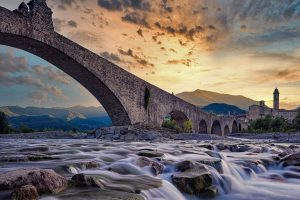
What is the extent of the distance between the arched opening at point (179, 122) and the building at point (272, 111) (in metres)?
48.4

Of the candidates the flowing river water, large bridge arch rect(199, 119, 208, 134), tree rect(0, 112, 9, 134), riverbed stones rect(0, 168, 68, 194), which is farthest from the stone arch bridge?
large bridge arch rect(199, 119, 208, 134)

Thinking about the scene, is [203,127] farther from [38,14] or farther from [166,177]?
[166,177]

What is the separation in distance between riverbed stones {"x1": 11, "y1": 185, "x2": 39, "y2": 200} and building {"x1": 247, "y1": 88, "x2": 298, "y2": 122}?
81886 millimetres

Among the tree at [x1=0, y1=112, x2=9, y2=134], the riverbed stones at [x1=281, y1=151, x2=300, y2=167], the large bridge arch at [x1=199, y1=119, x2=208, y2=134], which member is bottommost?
the riverbed stones at [x1=281, y1=151, x2=300, y2=167]

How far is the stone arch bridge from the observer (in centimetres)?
1527

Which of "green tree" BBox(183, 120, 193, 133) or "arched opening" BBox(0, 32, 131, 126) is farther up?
"arched opening" BBox(0, 32, 131, 126)

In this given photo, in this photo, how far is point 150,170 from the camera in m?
6.48

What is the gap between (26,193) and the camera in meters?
3.69

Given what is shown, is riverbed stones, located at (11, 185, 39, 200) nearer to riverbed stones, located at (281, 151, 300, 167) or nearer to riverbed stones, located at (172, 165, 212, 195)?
riverbed stones, located at (172, 165, 212, 195)

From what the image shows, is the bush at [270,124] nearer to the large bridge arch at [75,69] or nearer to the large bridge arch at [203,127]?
the large bridge arch at [203,127]

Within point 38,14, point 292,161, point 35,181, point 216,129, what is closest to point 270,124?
point 216,129

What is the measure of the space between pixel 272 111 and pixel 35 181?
10071 cm

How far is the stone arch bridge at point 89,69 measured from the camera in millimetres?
15273

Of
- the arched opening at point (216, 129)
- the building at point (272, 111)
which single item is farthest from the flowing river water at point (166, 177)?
the building at point (272, 111)
